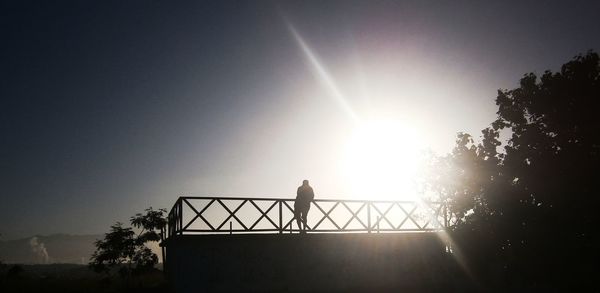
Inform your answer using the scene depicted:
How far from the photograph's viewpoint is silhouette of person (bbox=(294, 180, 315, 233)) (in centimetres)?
1523

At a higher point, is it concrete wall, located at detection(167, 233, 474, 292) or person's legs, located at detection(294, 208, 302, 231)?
person's legs, located at detection(294, 208, 302, 231)

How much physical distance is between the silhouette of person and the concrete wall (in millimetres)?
650

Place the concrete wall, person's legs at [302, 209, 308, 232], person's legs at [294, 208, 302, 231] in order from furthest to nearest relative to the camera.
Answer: person's legs at [302, 209, 308, 232], person's legs at [294, 208, 302, 231], the concrete wall

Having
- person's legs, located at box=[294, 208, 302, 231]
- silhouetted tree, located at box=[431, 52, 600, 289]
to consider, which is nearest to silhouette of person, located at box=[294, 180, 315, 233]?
person's legs, located at box=[294, 208, 302, 231]

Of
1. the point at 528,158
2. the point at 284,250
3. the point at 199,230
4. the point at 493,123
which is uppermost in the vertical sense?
the point at 493,123

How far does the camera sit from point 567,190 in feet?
51.2

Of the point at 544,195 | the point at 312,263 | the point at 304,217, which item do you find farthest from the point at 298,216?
the point at 544,195

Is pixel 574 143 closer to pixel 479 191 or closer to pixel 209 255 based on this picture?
pixel 479 191

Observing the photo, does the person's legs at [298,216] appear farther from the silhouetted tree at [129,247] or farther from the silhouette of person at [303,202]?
the silhouetted tree at [129,247]

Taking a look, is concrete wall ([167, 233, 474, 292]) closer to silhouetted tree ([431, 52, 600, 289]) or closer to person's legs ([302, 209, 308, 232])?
person's legs ([302, 209, 308, 232])

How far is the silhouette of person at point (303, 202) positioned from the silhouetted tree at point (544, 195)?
6710 mm

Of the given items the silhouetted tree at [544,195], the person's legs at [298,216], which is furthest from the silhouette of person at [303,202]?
the silhouetted tree at [544,195]

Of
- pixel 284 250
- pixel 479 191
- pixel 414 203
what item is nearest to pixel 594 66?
pixel 479 191

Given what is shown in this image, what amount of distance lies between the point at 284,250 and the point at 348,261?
2.66 meters
